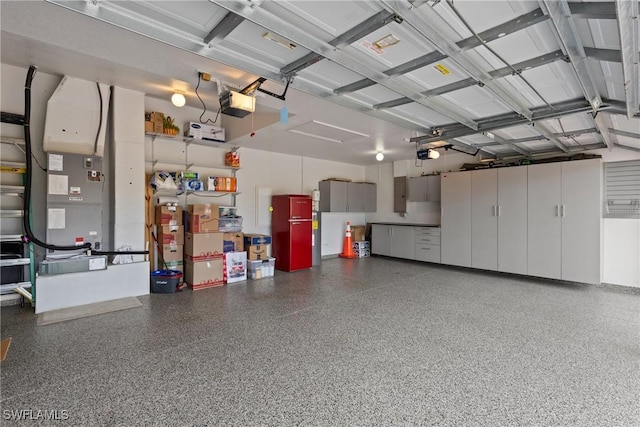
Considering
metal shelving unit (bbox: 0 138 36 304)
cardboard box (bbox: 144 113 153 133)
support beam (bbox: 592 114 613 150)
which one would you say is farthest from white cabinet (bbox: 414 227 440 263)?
metal shelving unit (bbox: 0 138 36 304)

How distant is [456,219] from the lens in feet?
21.3

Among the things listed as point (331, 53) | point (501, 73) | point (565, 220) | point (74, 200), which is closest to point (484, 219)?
point (565, 220)

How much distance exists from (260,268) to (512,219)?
4836mm

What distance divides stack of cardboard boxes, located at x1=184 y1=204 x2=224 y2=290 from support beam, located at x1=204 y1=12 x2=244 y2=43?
3.27 metres

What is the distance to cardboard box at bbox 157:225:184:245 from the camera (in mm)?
4816

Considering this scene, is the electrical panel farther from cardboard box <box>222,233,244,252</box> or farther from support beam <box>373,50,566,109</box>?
support beam <box>373,50,566,109</box>

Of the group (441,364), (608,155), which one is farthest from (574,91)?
(608,155)

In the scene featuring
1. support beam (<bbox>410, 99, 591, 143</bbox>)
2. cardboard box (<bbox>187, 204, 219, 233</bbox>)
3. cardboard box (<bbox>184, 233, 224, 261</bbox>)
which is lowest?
cardboard box (<bbox>184, 233, 224, 261</bbox>)

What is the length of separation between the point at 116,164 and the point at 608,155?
25.1ft

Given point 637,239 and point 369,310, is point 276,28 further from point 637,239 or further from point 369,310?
point 637,239

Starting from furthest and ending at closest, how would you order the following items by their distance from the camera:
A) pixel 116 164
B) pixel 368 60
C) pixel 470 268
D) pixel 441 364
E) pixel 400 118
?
pixel 470 268, pixel 116 164, pixel 400 118, pixel 441 364, pixel 368 60

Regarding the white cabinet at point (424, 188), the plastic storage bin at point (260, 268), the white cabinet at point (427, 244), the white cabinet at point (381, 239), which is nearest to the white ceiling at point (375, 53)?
the plastic storage bin at point (260, 268)

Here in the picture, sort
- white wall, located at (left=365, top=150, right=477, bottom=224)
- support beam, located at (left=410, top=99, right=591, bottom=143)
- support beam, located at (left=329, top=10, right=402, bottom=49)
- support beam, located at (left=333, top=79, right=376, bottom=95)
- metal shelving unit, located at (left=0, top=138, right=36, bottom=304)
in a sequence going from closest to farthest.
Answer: support beam, located at (left=329, top=10, right=402, bottom=49)
support beam, located at (left=333, top=79, right=376, bottom=95)
support beam, located at (left=410, top=99, right=591, bottom=143)
metal shelving unit, located at (left=0, top=138, right=36, bottom=304)
white wall, located at (left=365, top=150, right=477, bottom=224)

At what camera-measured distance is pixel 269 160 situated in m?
6.77
